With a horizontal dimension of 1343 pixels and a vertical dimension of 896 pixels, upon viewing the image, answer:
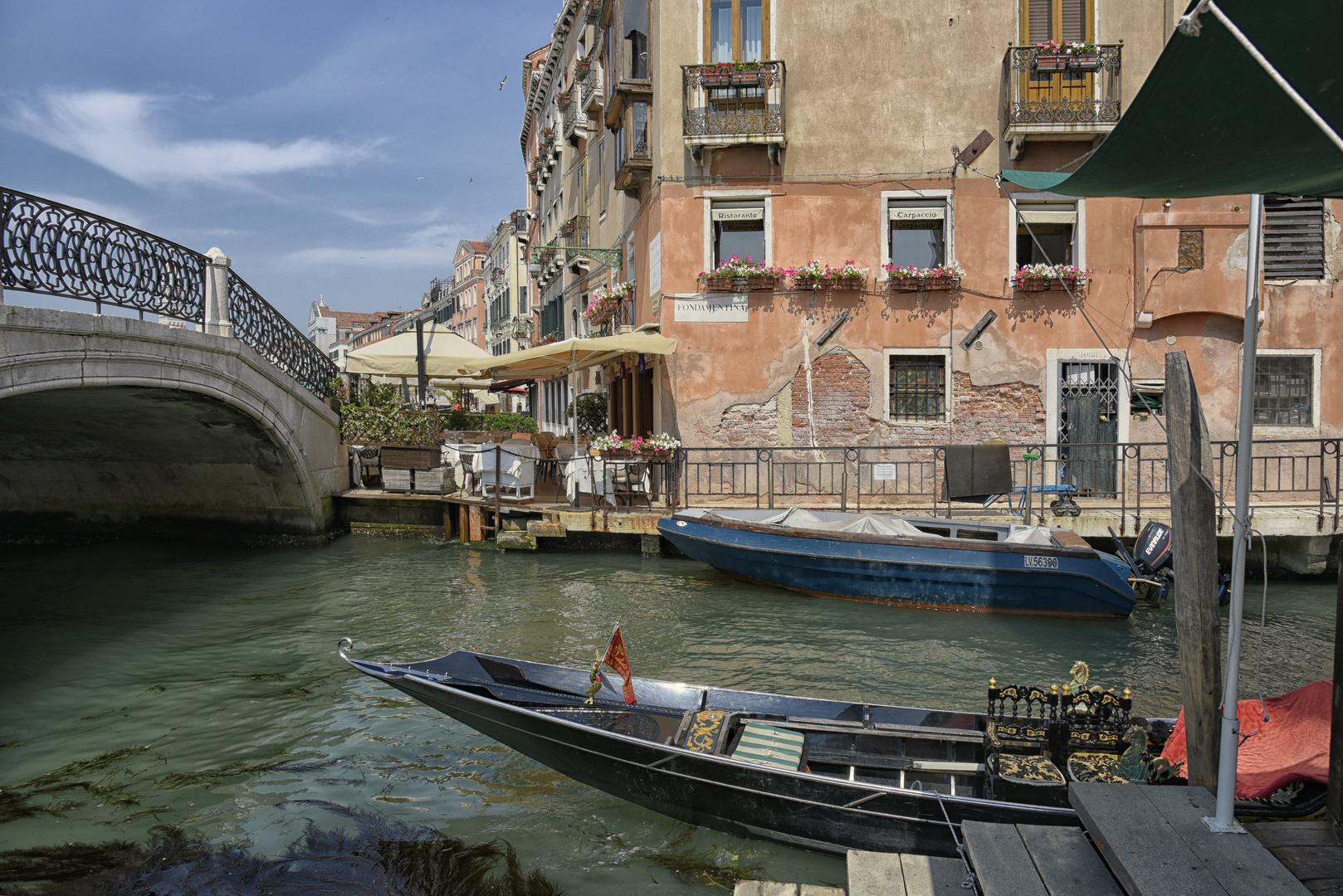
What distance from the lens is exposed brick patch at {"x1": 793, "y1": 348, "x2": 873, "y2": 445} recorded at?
13.4m

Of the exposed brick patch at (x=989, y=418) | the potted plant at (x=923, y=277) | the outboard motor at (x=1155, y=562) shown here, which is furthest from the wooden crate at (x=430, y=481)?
the outboard motor at (x=1155, y=562)

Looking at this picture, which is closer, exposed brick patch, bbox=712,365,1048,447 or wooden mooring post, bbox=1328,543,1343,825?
wooden mooring post, bbox=1328,543,1343,825

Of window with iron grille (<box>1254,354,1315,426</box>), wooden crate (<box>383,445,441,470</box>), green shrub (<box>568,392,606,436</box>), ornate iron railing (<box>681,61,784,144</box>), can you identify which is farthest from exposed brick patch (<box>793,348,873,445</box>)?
green shrub (<box>568,392,606,436</box>)

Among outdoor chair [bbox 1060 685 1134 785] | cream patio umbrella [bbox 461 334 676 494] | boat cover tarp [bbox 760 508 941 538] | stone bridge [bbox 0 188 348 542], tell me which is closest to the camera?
outdoor chair [bbox 1060 685 1134 785]

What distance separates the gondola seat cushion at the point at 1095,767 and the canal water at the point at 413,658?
126cm

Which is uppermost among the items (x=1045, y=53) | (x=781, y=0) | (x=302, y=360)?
(x=781, y=0)

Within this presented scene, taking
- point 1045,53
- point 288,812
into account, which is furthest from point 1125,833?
point 1045,53

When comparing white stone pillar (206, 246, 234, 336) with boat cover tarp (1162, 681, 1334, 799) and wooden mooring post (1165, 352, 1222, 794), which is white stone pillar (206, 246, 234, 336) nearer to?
wooden mooring post (1165, 352, 1222, 794)

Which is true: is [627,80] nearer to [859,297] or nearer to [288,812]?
[859,297]

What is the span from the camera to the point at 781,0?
13203mm

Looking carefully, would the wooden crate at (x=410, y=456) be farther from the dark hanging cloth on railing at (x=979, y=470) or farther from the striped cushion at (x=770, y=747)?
the striped cushion at (x=770, y=747)

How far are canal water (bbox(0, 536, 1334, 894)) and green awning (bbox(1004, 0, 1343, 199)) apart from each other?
3.48 metres

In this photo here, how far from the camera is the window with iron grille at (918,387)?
13523 millimetres

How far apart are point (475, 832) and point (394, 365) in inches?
503
